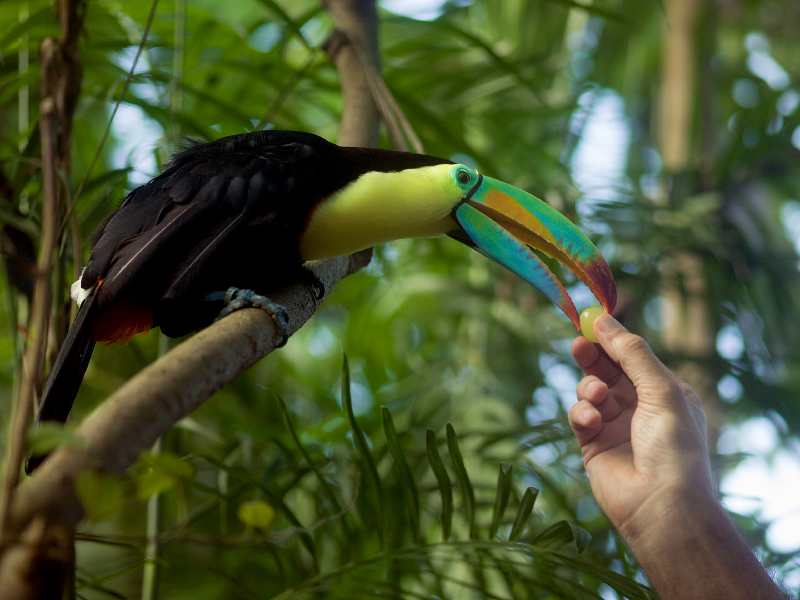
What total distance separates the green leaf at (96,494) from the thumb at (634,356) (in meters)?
0.86

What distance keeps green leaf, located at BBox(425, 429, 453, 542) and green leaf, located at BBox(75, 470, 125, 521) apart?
672mm

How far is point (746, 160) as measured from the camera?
2.88m

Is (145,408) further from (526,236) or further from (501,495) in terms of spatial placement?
(526,236)

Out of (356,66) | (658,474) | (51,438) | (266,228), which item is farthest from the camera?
(356,66)

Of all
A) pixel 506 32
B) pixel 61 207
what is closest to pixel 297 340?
pixel 506 32

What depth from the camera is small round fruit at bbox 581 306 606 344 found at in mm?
1518

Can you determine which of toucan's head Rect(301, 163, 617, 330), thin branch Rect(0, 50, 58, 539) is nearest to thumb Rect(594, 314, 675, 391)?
toucan's head Rect(301, 163, 617, 330)

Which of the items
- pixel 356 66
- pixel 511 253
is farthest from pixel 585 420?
pixel 356 66

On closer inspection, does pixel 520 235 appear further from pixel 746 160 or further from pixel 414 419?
pixel 746 160

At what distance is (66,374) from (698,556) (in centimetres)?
86

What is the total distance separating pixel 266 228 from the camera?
5.31 feet

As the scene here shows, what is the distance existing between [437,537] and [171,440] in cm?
55

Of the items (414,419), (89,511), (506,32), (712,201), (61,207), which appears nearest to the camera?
(89,511)

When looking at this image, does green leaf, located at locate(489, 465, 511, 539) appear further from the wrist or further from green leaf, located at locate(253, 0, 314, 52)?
green leaf, located at locate(253, 0, 314, 52)
